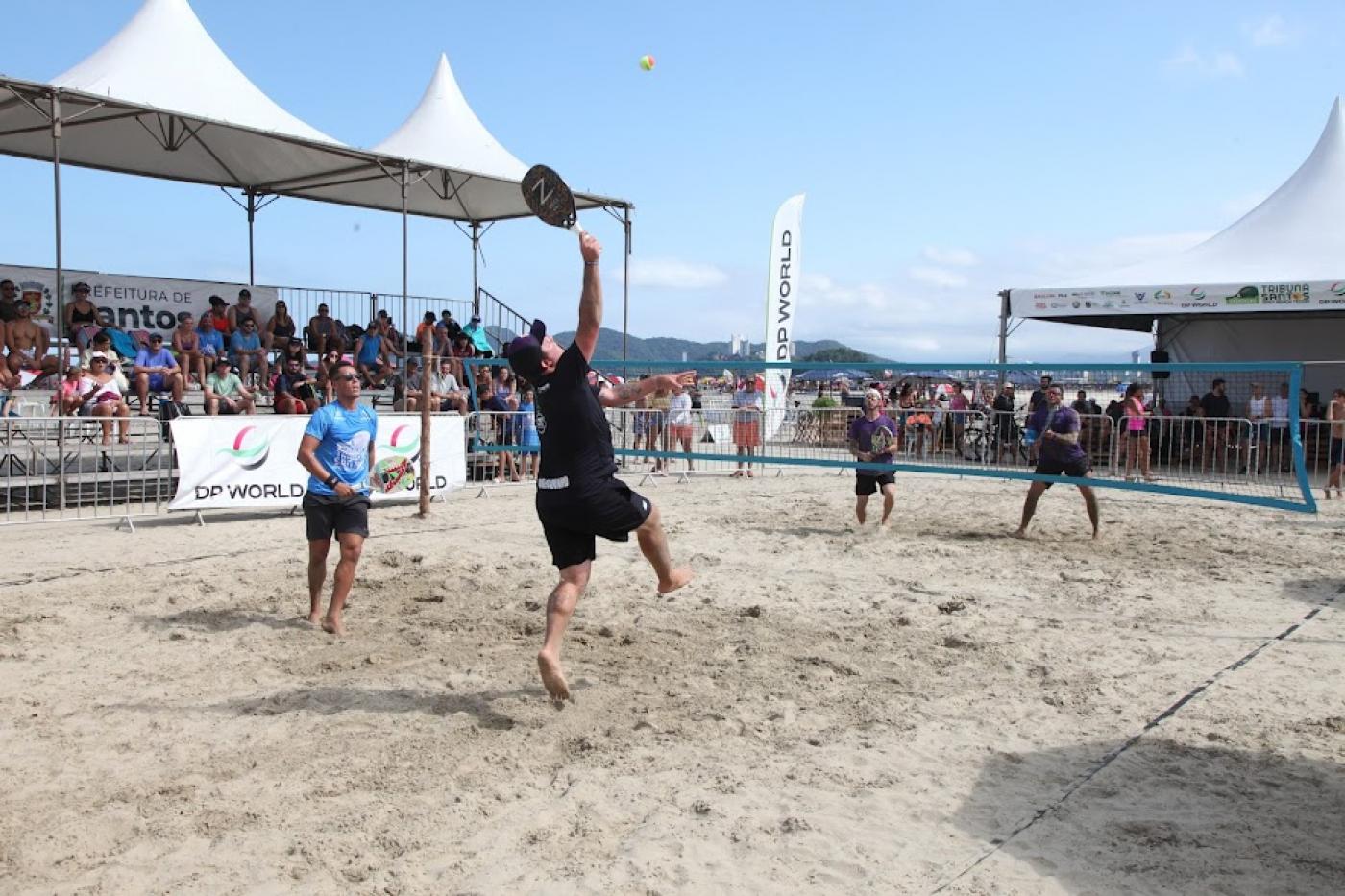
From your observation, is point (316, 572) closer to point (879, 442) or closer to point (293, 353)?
point (879, 442)

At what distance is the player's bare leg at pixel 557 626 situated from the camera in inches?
189

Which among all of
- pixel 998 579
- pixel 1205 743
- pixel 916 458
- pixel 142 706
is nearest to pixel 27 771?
pixel 142 706

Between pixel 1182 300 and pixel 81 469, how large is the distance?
1714cm

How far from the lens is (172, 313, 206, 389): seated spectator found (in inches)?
558

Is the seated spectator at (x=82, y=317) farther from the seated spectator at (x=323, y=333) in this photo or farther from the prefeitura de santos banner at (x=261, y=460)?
the prefeitura de santos banner at (x=261, y=460)

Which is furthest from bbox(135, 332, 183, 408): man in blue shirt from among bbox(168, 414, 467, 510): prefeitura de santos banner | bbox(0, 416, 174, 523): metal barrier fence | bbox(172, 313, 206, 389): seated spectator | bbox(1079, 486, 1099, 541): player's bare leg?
bbox(1079, 486, 1099, 541): player's bare leg

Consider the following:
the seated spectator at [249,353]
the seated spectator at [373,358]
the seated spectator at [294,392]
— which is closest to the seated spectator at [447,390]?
the seated spectator at [373,358]

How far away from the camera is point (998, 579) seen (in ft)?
26.9

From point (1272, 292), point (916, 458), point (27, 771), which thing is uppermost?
point (1272, 292)

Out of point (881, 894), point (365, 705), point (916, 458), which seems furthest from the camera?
point (916, 458)

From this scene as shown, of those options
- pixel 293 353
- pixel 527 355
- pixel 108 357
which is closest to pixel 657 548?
pixel 527 355

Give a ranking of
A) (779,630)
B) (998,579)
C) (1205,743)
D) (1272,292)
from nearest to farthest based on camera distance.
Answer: (1205,743), (779,630), (998,579), (1272,292)

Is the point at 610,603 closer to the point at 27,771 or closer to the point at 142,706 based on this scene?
the point at 142,706

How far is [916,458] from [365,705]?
8678 millimetres
